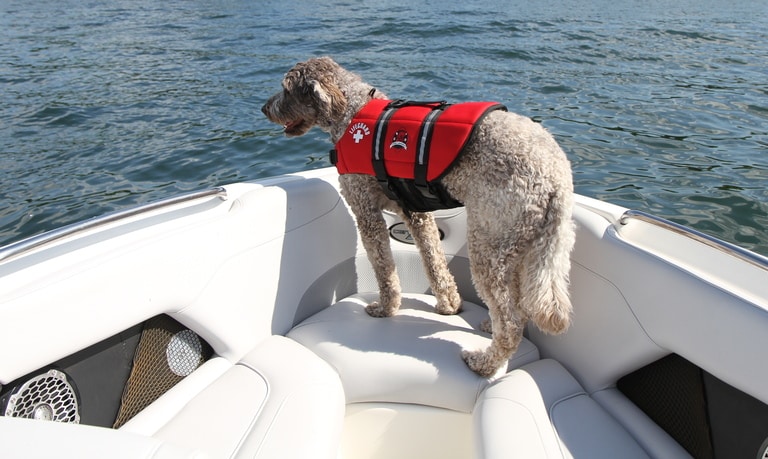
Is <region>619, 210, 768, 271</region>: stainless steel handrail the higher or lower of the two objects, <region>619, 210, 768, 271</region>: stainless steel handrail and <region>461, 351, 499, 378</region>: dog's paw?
the higher

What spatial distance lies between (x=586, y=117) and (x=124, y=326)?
19.3 feet

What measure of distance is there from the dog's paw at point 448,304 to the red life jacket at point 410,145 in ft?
1.80

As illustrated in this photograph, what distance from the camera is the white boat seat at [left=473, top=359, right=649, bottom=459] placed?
175 cm

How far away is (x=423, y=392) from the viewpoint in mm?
2182

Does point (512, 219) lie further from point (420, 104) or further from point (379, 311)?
point (379, 311)

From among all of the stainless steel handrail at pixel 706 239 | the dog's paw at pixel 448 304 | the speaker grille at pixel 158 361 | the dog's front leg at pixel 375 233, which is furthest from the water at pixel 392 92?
the speaker grille at pixel 158 361

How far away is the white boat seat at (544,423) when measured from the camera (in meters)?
1.75

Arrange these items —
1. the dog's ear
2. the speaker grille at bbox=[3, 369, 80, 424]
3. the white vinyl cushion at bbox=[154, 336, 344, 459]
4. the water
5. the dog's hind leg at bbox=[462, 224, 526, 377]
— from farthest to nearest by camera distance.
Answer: the water, the dog's ear, the dog's hind leg at bbox=[462, 224, 526, 377], the white vinyl cushion at bbox=[154, 336, 344, 459], the speaker grille at bbox=[3, 369, 80, 424]

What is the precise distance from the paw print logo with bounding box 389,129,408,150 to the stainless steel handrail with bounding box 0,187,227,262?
931mm

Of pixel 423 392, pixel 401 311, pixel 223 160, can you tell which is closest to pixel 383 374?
pixel 423 392

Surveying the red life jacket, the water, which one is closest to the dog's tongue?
the red life jacket

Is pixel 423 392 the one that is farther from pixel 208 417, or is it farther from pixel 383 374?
pixel 208 417

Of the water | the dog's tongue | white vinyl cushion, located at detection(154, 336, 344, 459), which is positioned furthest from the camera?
the water

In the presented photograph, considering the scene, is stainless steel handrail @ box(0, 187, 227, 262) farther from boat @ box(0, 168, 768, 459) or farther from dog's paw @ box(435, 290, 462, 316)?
dog's paw @ box(435, 290, 462, 316)
